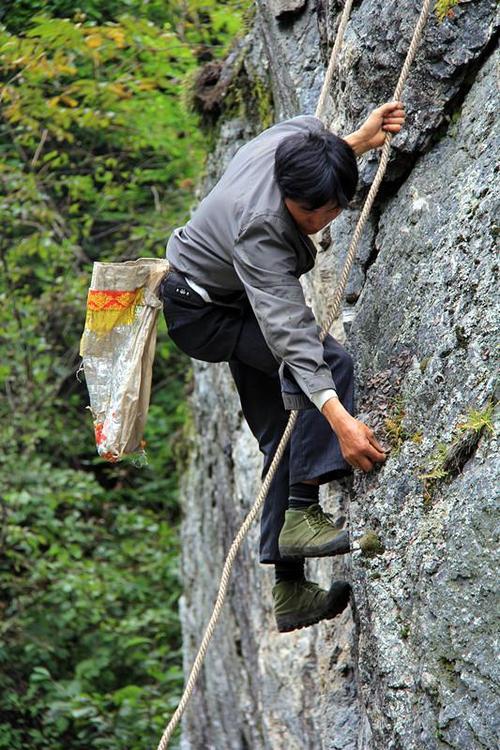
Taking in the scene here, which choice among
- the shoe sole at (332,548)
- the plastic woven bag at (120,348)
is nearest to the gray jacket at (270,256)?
the plastic woven bag at (120,348)

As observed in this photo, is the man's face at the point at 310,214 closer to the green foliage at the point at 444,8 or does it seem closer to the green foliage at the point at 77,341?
the green foliage at the point at 444,8

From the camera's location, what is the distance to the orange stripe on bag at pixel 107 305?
423cm

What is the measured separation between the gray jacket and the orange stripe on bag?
0.54 metres

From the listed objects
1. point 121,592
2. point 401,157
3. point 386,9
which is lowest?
point 121,592

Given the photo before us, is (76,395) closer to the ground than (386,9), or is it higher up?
closer to the ground

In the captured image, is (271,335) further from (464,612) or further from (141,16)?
(141,16)

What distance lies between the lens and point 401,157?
4.09 meters

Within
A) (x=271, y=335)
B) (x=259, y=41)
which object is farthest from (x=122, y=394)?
(x=259, y=41)

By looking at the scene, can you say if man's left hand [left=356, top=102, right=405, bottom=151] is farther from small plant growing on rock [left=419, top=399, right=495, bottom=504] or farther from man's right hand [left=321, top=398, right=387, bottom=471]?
small plant growing on rock [left=419, top=399, right=495, bottom=504]

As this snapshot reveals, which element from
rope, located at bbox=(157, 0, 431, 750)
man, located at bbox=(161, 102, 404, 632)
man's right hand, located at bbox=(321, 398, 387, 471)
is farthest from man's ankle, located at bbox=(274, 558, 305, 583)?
man's right hand, located at bbox=(321, 398, 387, 471)

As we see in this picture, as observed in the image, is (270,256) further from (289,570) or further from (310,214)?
(289,570)

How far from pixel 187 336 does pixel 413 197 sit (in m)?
1.04

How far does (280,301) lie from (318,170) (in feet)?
1.51

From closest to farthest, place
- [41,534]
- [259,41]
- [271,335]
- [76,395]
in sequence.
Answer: [271,335] < [259,41] < [41,534] < [76,395]
